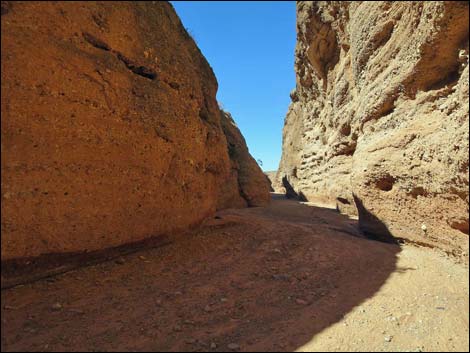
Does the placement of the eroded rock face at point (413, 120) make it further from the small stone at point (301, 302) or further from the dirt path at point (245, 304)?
the small stone at point (301, 302)

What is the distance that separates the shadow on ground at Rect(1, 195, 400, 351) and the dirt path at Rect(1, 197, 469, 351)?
0.01 m

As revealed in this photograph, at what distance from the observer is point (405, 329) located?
2.61m

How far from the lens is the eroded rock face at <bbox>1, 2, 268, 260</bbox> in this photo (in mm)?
2965

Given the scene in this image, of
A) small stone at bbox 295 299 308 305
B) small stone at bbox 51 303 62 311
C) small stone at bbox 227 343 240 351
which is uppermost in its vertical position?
small stone at bbox 295 299 308 305

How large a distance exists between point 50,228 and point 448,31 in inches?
246

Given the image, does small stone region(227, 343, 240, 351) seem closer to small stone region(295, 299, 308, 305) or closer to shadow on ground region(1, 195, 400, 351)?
shadow on ground region(1, 195, 400, 351)

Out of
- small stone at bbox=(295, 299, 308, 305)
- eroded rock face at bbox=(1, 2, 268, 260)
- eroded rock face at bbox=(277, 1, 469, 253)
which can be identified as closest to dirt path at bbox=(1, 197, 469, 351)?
small stone at bbox=(295, 299, 308, 305)

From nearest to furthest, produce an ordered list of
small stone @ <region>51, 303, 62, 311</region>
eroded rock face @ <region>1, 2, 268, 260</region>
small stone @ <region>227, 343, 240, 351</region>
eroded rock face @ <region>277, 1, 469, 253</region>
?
small stone @ <region>227, 343, 240, 351</region>
small stone @ <region>51, 303, 62, 311</region>
eroded rock face @ <region>1, 2, 268, 260</region>
eroded rock face @ <region>277, 1, 469, 253</region>

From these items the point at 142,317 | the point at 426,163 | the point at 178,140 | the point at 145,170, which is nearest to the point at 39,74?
the point at 145,170

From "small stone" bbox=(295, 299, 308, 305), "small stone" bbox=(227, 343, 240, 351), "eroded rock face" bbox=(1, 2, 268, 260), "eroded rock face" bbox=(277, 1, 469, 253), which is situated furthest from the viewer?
"eroded rock face" bbox=(277, 1, 469, 253)

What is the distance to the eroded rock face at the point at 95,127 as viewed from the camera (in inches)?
117

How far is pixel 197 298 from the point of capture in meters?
3.15

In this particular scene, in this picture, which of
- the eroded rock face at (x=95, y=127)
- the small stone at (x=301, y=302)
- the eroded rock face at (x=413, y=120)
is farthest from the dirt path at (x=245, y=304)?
the eroded rock face at (x=413, y=120)

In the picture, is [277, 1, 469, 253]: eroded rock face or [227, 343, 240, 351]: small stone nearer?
[227, 343, 240, 351]: small stone
